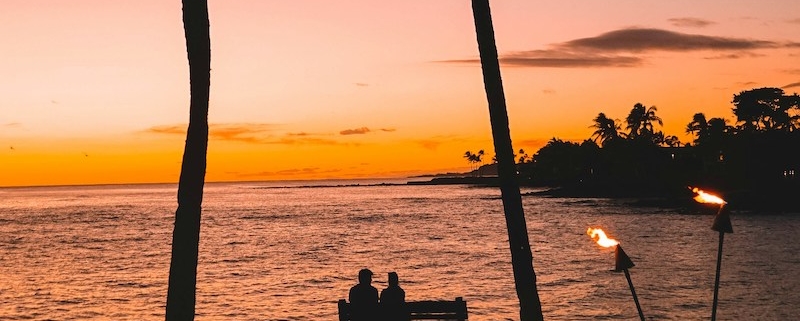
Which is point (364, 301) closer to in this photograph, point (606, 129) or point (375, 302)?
point (375, 302)

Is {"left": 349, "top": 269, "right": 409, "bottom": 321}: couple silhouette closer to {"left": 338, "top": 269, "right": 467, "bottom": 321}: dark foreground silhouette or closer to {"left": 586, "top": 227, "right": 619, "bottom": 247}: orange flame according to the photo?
{"left": 338, "top": 269, "right": 467, "bottom": 321}: dark foreground silhouette

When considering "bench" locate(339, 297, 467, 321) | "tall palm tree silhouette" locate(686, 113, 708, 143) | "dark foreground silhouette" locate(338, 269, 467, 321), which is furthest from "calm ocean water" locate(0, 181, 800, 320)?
"tall palm tree silhouette" locate(686, 113, 708, 143)

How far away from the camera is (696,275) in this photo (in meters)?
35.0

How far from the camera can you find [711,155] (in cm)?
11869

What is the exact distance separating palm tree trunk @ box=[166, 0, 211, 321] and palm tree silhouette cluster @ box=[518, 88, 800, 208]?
98.7 meters

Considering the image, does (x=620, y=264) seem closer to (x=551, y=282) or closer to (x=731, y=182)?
(x=551, y=282)

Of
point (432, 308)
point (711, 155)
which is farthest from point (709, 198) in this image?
point (711, 155)

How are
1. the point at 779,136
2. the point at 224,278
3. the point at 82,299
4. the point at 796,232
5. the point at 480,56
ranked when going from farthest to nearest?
the point at 779,136 → the point at 796,232 → the point at 224,278 → the point at 82,299 → the point at 480,56

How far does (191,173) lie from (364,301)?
195 inches

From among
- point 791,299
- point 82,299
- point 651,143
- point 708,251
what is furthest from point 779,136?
point 82,299

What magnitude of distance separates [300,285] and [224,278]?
4993 mm

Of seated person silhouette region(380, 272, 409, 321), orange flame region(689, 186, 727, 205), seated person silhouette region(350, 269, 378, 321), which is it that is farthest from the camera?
seated person silhouette region(380, 272, 409, 321)

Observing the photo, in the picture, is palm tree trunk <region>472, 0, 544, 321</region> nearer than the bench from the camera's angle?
Yes

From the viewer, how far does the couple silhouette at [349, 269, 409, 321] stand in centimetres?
1266
